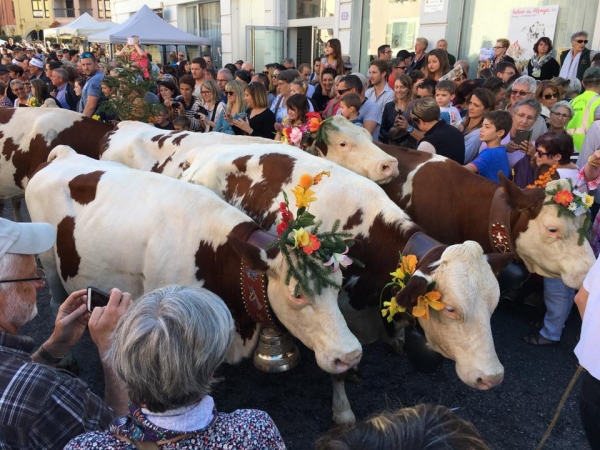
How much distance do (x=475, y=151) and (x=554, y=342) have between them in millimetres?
1881

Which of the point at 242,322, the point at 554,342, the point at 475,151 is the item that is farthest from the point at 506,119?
the point at 242,322

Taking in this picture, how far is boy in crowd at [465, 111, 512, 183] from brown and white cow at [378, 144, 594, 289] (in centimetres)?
56

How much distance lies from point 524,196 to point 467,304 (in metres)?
1.28

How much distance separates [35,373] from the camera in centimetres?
140

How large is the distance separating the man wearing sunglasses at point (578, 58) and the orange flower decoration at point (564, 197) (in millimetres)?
5291

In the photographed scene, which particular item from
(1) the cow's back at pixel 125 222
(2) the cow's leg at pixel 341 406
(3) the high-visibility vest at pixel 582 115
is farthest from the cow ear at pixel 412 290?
(3) the high-visibility vest at pixel 582 115

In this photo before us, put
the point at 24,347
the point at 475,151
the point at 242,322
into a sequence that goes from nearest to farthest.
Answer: the point at 24,347
the point at 242,322
the point at 475,151

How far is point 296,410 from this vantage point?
10.5 feet

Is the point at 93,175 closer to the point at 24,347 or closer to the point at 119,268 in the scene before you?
the point at 119,268

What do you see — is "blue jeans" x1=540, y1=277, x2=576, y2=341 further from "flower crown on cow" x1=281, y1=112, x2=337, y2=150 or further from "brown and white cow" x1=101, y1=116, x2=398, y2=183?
"flower crown on cow" x1=281, y1=112, x2=337, y2=150

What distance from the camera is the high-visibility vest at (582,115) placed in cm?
509

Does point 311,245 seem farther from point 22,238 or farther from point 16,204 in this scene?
point 16,204

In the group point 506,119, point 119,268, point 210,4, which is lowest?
point 119,268

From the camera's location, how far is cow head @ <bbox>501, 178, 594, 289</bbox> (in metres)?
3.18
